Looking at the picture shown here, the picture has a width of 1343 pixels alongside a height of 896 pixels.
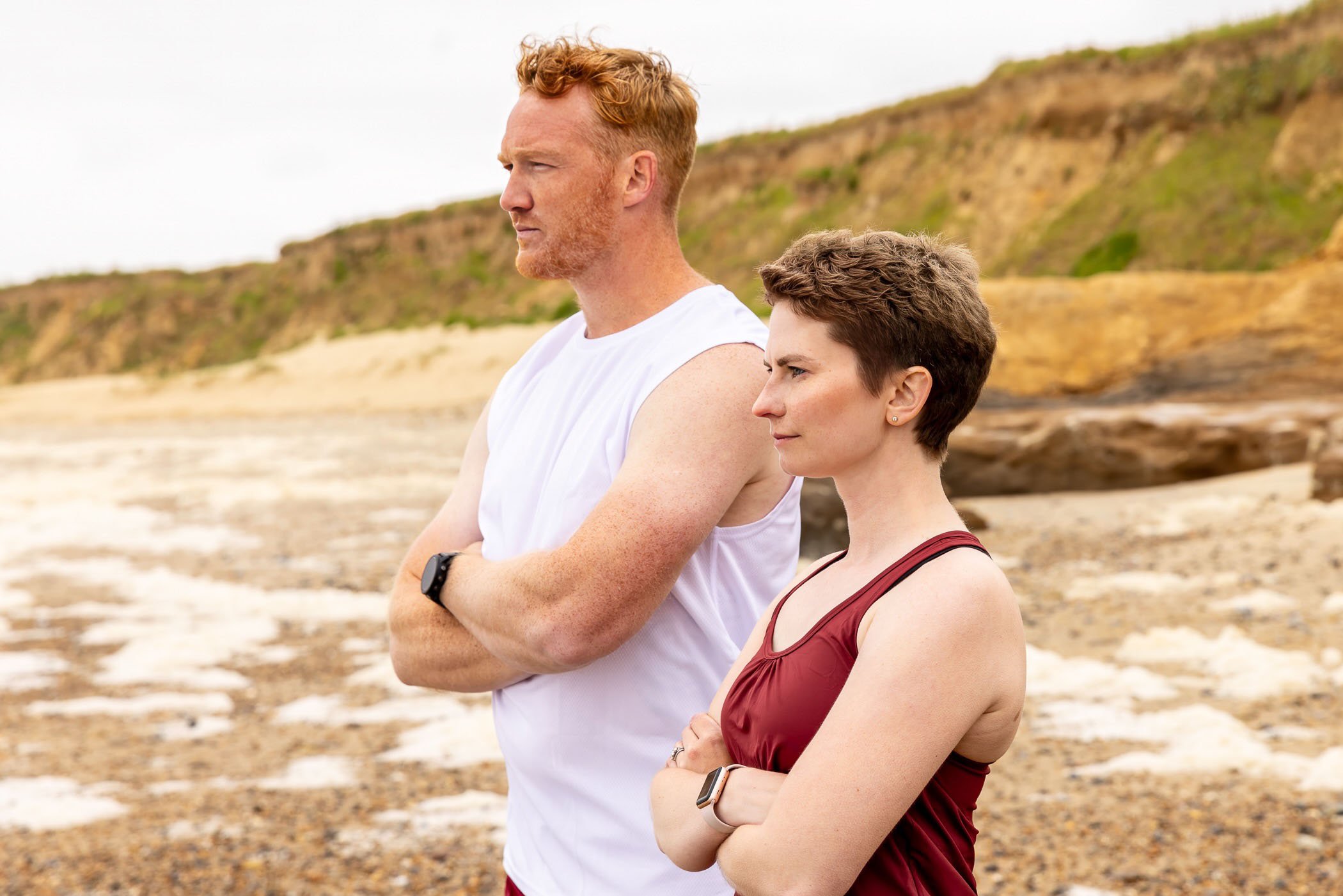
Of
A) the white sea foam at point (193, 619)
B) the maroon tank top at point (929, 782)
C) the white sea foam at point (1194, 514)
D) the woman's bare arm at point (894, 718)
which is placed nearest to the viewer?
the woman's bare arm at point (894, 718)

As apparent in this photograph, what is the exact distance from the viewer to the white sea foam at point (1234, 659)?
17.8ft

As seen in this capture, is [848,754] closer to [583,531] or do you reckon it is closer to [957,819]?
[957,819]

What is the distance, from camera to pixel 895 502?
1.65 meters

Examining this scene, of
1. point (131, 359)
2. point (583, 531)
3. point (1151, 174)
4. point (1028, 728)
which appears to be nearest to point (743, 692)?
point (583, 531)

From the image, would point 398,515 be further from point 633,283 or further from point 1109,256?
point 1109,256

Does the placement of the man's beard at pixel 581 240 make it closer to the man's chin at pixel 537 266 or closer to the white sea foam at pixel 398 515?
the man's chin at pixel 537 266

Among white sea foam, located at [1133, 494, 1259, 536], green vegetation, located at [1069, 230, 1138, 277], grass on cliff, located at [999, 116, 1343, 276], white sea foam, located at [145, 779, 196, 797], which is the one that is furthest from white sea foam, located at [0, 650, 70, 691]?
green vegetation, located at [1069, 230, 1138, 277]

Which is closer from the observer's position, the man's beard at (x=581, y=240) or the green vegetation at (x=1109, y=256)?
the man's beard at (x=581, y=240)

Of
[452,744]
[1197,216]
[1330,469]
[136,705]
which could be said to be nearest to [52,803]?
[136,705]

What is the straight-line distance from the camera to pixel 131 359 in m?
54.1

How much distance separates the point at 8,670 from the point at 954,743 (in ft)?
22.6

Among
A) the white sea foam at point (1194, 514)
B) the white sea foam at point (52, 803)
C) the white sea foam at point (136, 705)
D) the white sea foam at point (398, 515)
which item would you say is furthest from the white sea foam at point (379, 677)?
the white sea foam at point (1194, 514)

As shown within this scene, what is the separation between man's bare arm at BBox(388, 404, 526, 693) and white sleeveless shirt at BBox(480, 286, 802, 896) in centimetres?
10

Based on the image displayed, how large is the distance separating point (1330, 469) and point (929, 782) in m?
7.99
